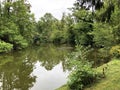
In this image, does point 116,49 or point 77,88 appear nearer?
point 77,88

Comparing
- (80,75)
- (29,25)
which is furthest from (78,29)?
(80,75)

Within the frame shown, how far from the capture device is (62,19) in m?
89.8

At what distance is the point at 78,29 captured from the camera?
155ft

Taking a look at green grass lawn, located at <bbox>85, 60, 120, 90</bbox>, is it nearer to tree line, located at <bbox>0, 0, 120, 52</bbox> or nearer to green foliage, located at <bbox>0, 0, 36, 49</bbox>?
tree line, located at <bbox>0, 0, 120, 52</bbox>

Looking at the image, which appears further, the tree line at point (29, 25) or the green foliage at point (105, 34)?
the tree line at point (29, 25)

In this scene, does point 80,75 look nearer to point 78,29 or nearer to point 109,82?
point 109,82

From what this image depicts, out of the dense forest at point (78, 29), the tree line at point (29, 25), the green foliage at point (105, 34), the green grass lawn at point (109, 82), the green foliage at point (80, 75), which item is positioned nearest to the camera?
the green grass lawn at point (109, 82)

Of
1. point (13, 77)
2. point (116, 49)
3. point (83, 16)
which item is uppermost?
point (83, 16)

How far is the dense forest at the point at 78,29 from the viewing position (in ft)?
43.5

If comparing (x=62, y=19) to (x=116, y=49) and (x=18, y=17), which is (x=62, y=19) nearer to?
(x=18, y=17)

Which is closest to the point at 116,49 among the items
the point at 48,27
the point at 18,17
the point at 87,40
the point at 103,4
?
the point at 103,4

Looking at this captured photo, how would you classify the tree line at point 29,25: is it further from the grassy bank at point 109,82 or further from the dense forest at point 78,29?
the grassy bank at point 109,82

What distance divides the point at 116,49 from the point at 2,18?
31.7 meters

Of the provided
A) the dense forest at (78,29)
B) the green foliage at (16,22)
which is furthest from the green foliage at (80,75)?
the green foliage at (16,22)
